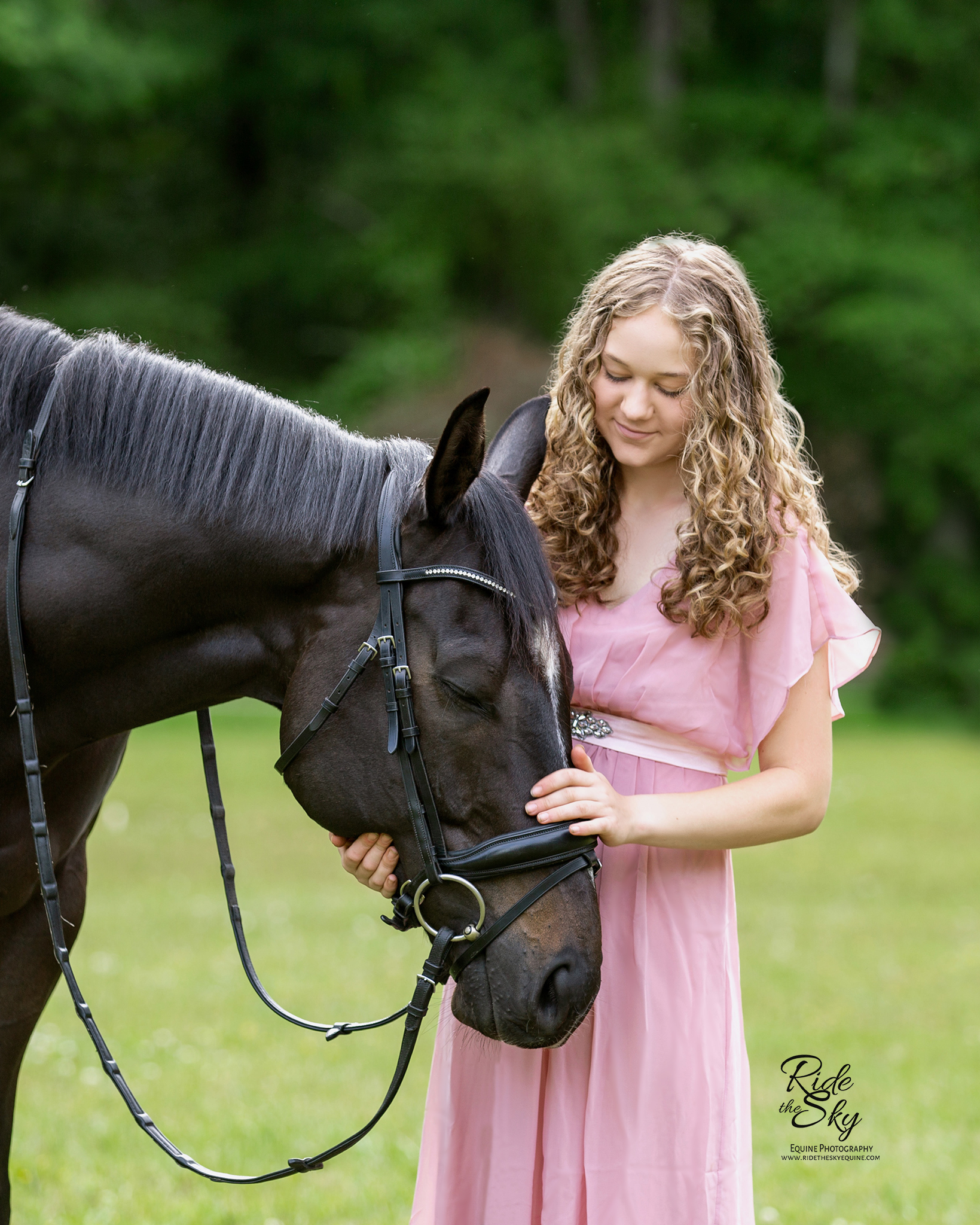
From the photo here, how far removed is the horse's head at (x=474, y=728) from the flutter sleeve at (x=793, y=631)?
0.40 m

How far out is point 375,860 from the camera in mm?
2066

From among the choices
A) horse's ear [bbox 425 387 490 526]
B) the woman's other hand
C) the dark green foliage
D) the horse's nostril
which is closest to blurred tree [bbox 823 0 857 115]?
the dark green foliage

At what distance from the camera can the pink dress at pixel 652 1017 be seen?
2172 mm

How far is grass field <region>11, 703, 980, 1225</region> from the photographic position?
3939 mm

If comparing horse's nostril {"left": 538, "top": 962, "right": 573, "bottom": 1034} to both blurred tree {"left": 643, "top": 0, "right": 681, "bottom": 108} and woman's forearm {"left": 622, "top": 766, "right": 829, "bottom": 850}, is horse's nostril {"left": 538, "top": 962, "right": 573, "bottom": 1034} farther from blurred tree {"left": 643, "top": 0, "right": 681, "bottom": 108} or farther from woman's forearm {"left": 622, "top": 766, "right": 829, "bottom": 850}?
blurred tree {"left": 643, "top": 0, "right": 681, "bottom": 108}

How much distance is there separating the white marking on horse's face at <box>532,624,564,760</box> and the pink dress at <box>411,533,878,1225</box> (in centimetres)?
Result: 27

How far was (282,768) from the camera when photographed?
207 cm

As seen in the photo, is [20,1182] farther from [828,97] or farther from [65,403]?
[828,97]

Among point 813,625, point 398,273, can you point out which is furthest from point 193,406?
point 398,273

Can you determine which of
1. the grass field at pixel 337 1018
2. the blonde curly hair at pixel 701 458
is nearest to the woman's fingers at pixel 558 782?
the blonde curly hair at pixel 701 458

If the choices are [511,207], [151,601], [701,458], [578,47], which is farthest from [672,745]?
[578,47]

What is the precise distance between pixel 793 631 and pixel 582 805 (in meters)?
0.53

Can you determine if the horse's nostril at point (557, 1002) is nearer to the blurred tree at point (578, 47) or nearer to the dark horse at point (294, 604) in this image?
the dark horse at point (294, 604)

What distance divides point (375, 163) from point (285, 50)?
102 inches
